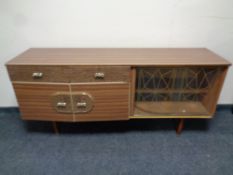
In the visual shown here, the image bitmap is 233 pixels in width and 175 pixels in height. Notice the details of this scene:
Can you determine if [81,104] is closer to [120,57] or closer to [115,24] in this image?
[120,57]

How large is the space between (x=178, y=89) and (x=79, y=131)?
3.09 ft

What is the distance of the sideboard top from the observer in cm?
124

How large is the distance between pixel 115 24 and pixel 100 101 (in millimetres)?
666

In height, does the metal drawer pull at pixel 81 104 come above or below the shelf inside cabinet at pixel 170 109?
above

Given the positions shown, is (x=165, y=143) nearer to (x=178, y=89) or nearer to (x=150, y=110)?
(x=150, y=110)

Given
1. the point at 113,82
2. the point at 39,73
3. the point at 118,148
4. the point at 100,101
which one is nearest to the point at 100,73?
the point at 113,82

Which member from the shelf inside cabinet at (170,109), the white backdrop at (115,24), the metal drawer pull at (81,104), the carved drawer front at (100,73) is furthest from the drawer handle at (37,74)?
the shelf inside cabinet at (170,109)

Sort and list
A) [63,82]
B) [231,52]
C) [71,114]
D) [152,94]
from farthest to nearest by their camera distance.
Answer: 1. [231,52]
2. [152,94]
3. [71,114]
4. [63,82]

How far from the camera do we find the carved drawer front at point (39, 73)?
3.99 ft

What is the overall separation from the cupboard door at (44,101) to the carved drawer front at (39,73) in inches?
1.7

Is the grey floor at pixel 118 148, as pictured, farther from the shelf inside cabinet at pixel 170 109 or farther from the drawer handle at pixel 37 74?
the drawer handle at pixel 37 74

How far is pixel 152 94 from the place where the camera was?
4.87 feet

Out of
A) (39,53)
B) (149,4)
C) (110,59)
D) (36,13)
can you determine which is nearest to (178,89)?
(110,59)

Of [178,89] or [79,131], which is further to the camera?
[79,131]
